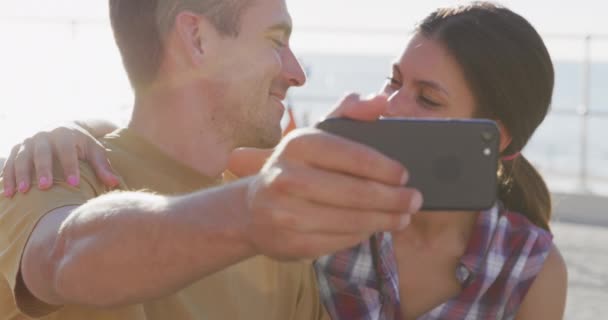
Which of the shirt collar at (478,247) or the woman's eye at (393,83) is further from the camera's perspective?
the woman's eye at (393,83)

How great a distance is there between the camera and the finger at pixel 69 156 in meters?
2.08

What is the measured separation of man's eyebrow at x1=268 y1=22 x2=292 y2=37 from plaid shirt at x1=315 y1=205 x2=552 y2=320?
70cm

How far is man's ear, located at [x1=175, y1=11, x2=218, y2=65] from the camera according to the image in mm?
2717

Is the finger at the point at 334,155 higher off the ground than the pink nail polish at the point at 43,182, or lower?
higher

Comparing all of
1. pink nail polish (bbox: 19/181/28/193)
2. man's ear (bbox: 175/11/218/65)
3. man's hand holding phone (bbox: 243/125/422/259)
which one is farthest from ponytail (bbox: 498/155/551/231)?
man's hand holding phone (bbox: 243/125/422/259)

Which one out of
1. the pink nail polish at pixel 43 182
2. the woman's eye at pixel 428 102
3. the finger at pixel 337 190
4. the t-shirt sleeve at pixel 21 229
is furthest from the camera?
the woman's eye at pixel 428 102

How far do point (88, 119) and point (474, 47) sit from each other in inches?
50.7

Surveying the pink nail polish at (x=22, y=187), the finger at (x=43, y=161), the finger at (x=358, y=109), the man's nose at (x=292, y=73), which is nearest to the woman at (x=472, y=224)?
the man's nose at (x=292, y=73)

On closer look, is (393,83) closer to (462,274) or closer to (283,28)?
(283,28)

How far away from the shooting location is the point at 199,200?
1.45 m

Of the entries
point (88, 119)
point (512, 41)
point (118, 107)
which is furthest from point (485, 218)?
point (118, 107)

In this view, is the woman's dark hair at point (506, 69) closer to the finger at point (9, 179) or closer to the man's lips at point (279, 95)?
the man's lips at point (279, 95)

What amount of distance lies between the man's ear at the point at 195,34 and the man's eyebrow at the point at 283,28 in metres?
0.18

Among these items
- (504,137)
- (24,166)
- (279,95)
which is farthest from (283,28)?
(24,166)
